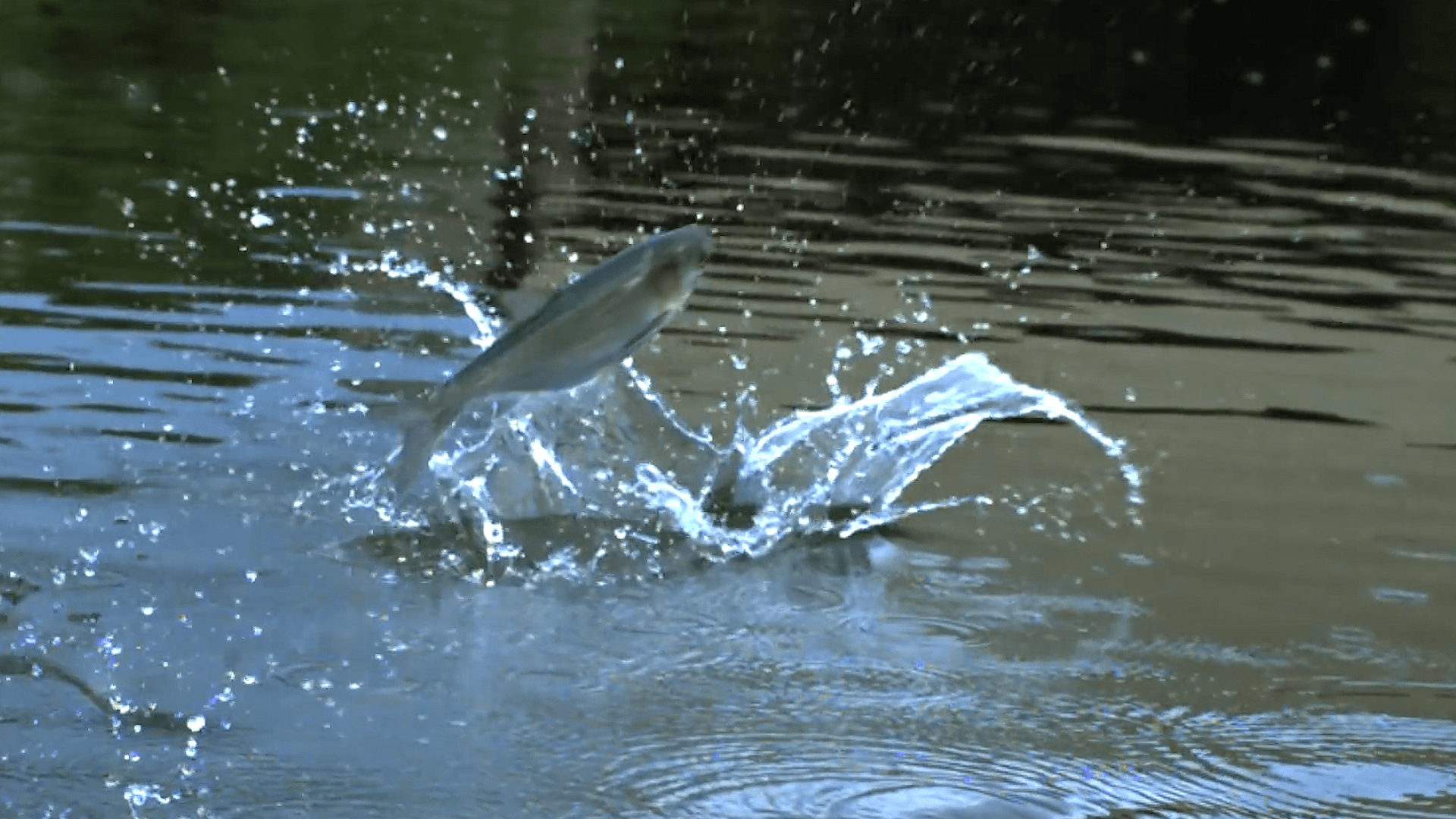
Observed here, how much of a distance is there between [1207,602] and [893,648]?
3.74ft

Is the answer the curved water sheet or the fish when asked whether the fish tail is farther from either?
the curved water sheet

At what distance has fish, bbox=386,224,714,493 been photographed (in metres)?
5.99

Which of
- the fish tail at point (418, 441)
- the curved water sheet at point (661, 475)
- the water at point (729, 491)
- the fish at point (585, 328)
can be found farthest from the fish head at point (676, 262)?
the curved water sheet at point (661, 475)

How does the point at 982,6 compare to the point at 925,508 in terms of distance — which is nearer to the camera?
the point at 925,508

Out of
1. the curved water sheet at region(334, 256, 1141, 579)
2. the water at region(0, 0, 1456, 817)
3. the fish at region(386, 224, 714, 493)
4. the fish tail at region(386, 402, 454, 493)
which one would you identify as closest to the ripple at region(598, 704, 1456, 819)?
the water at region(0, 0, 1456, 817)

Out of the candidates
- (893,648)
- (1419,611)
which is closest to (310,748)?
(893,648)

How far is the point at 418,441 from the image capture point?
6.74 m

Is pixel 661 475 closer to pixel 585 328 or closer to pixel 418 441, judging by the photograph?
pixel 418 441

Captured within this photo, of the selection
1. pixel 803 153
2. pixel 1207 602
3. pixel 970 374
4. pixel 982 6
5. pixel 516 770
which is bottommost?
pixel 516 770

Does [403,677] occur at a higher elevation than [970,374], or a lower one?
lower

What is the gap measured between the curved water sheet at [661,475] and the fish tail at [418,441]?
504mm

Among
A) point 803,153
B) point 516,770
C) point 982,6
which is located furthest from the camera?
point 982,6

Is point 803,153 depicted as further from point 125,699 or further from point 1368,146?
point 125,699

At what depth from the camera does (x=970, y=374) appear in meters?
8.57
